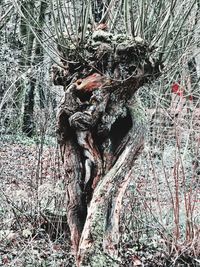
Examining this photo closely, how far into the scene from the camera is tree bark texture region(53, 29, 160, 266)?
4.62m

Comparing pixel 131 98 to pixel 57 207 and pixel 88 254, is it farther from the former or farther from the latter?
pixel 57 207

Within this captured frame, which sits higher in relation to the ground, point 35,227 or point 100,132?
point 100,132

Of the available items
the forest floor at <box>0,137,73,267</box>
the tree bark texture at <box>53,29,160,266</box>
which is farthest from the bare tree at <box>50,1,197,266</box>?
the forest floor at <box>0,137,73,267</box>

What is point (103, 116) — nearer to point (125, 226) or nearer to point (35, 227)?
point (125, 226)

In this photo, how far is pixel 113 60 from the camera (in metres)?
4.70

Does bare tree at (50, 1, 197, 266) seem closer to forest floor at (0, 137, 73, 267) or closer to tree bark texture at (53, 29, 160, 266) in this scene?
tree bark texture at (53, 29, 160, 266)

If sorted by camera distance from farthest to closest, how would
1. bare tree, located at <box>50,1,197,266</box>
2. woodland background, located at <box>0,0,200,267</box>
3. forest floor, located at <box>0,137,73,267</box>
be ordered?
1. forest floor, located at <box>0,137,73,267</box>
2. woodland background, located at <box>0,0,200,267</box>
3. bare tree, located at <box>50,1,197,266</box>

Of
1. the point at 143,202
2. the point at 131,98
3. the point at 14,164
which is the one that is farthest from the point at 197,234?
the point at 14,164

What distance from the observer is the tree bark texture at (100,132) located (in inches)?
182

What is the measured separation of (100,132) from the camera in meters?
4.80

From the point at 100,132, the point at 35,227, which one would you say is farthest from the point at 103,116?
the point at 35,227

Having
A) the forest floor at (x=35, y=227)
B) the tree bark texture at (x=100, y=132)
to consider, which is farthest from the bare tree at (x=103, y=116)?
the forest floor at (x=35, y=227)

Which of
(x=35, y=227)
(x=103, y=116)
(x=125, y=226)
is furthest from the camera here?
(x=35, y=227)

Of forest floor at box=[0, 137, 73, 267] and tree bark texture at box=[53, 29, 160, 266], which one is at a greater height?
tree bark texture at box=[53, 29, 160, 266]
